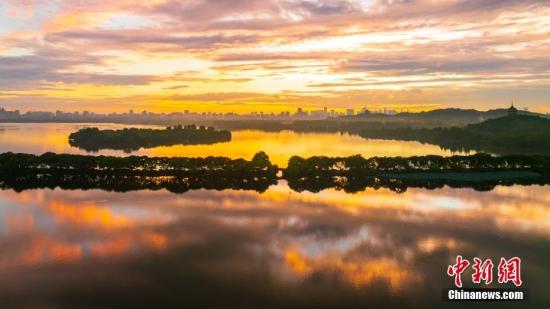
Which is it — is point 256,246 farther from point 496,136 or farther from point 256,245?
point 496,136

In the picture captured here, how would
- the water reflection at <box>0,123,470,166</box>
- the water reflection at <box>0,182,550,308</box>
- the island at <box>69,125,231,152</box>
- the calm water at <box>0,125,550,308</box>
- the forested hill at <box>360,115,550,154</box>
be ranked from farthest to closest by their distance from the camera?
the island at <box>69,125,231,152</box> → the forested hill at <box>360,115,550,154</box> → the water reflection at <box>0,123,470,166</box> → the water reflection at <box>0,182,550,308</box> → the calm water at <box>0,125,550,308</box>

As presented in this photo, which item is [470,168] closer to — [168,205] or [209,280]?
[168,205]

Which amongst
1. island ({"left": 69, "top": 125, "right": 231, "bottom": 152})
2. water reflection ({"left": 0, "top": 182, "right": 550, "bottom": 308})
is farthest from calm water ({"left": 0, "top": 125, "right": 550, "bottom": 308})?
island ({"left": 69, "top": 125, "right": 231, "bottom": 152})

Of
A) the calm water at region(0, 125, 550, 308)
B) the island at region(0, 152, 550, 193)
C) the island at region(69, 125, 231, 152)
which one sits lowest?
the calm water at region(0, 125, 550, 308)

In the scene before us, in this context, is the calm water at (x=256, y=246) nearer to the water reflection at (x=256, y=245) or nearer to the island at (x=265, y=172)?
the water reflection at (x=256, y=245)

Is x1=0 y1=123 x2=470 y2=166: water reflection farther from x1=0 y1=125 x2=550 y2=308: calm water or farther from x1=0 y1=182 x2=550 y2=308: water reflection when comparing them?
x1=0 y1=182 x2=550 y2=308: water reflection

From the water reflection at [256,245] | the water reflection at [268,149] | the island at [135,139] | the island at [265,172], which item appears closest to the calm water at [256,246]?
the water reflection at [256,245]
